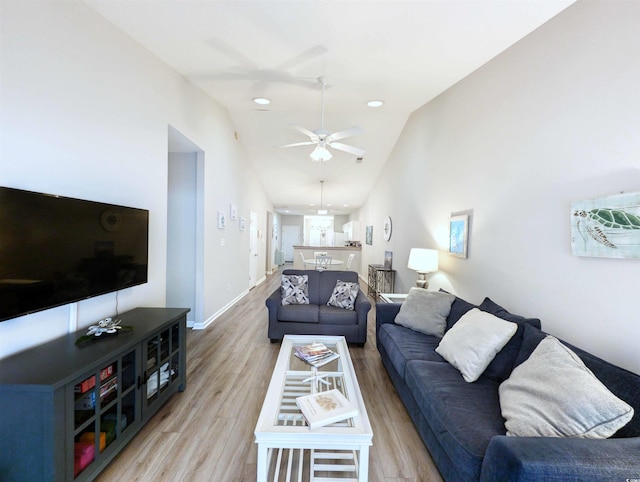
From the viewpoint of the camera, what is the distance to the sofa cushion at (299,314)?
3.44 metres

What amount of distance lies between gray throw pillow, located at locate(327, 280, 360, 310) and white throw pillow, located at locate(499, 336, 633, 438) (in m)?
2.14

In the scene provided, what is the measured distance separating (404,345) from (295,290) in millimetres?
1744

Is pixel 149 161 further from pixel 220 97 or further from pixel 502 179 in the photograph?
pixel 502 179

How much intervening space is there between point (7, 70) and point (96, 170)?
0.69 metres

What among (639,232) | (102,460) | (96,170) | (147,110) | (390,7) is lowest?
(102,460)

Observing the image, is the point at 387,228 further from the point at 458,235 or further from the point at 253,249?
the point at 253,249

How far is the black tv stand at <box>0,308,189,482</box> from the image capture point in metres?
1.27

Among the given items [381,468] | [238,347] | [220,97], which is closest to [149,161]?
[220,97]

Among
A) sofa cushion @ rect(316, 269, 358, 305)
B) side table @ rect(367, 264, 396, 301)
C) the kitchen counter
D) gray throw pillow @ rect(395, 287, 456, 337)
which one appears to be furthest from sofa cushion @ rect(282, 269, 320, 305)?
the kitchen counter

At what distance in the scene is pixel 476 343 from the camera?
194cm

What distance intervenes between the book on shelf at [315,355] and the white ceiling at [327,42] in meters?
2.60

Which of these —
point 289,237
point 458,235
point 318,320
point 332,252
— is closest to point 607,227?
point 458,235

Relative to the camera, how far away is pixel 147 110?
102 inches

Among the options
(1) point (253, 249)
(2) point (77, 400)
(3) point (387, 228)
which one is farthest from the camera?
(1) point (253, 249)
